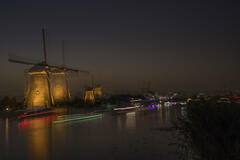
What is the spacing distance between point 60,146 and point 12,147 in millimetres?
2042

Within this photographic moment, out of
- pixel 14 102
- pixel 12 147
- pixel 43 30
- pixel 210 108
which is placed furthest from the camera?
pixel 43 30

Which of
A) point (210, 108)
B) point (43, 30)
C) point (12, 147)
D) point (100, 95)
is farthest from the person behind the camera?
point (100, 95)

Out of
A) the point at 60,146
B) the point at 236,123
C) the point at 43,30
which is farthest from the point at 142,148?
the point at 43,30

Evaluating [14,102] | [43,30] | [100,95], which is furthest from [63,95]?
[100,95]

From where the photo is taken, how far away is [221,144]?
14.8ft

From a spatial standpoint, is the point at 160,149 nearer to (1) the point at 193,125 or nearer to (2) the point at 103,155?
(2) the point at 103,155

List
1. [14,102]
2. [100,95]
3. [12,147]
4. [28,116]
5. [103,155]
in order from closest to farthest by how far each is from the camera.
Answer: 1. [103,155]
2. [12,147]
3. [28,116]
4. [14,102]
5. [100,95]

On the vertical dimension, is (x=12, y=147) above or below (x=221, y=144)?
below

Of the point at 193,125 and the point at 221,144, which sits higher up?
the point at 193,125

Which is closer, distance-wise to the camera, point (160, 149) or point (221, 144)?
point (221, 144)

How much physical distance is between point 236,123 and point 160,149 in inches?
190

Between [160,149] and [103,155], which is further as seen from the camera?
[160,149]

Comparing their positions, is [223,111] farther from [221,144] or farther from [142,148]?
[142,148]

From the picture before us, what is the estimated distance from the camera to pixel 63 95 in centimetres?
3712
